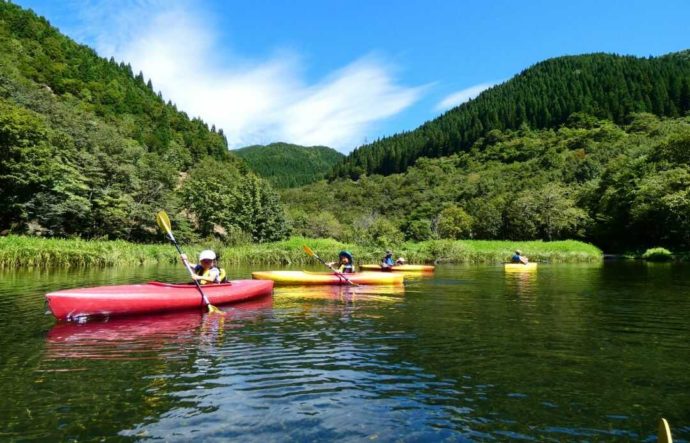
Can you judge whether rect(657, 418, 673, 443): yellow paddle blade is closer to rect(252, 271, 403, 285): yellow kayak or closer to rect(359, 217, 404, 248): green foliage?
rect(252, 271, 403, 285): yellow kayak

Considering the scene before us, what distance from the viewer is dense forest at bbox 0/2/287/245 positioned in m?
34.5

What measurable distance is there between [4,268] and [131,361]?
60.2 feet

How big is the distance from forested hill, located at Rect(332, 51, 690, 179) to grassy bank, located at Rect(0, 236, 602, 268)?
7928cm

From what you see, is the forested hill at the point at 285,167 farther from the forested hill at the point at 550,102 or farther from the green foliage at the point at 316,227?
the green foliage at the point at 316,227

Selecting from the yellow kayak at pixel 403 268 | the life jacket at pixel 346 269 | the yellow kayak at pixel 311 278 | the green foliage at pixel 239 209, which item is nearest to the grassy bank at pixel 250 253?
the yellow kayak at pixel 403 268

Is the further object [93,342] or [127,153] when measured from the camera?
[127,153]

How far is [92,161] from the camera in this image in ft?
129

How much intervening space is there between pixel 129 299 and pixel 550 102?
126 meters

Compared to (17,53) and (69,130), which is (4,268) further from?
(17,53)

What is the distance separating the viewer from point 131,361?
23.1 feet

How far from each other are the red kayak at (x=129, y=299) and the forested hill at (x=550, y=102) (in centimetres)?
11129

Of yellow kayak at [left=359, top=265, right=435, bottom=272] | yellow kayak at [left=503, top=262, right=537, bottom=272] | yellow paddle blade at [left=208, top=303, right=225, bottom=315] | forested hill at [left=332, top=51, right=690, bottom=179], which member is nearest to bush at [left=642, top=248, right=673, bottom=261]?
yellow kayak at [left=503, top=262, right=537, bottom=272]

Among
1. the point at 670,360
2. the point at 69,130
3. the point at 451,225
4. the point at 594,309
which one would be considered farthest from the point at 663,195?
the point at 69,130

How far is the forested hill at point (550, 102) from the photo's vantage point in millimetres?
105062
